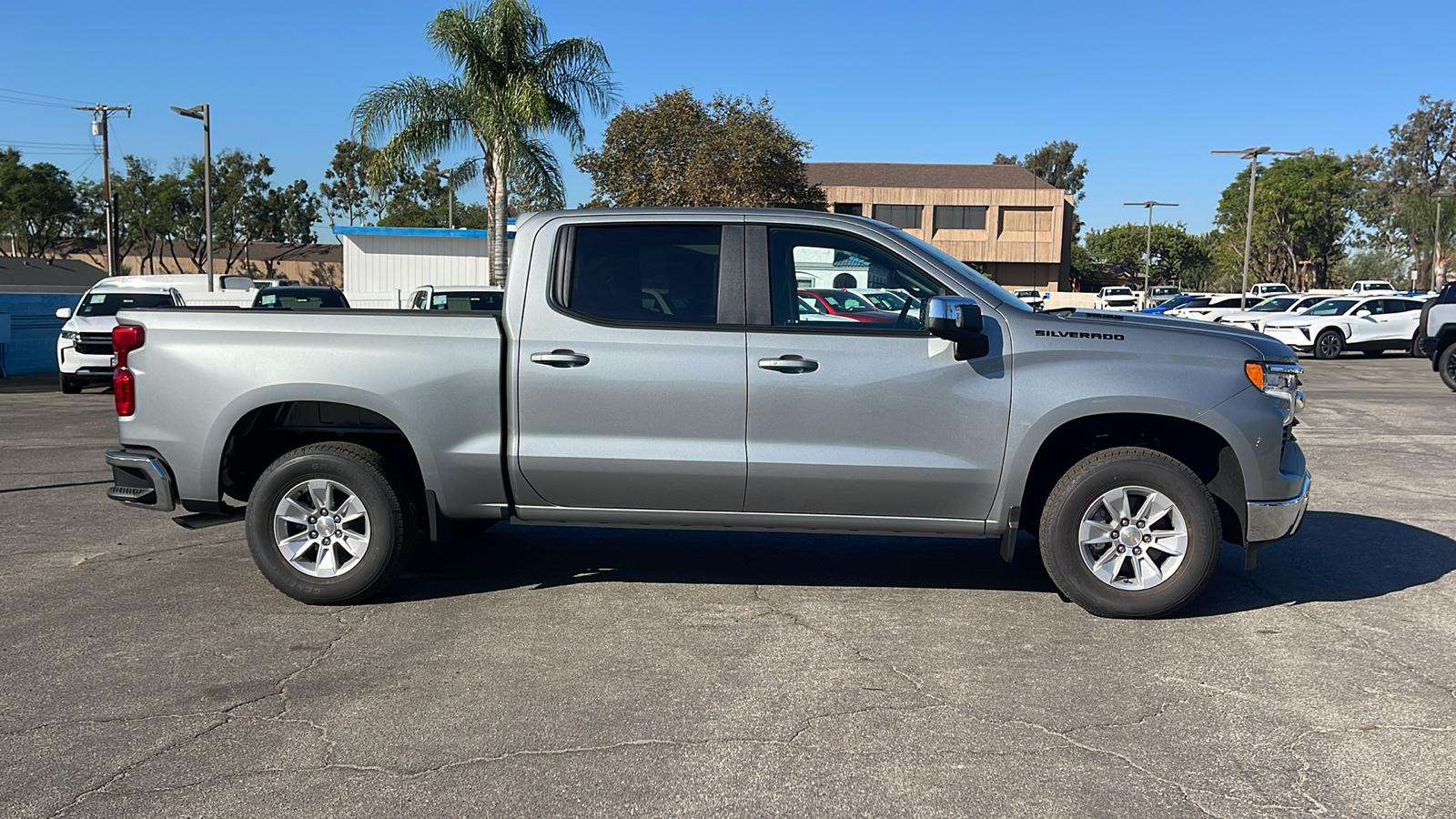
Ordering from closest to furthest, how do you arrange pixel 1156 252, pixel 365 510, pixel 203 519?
pixel 365 510 → pixel 203 519 → pixel 1156 252

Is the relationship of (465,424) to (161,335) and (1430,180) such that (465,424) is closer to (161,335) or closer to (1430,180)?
(161,335)

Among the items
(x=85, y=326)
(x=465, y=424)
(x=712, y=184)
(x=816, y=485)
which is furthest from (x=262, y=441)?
(x=712, y=184)

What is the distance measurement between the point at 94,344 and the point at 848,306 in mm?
15606

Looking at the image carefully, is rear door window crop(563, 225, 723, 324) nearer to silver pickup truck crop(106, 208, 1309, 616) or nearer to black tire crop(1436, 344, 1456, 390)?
silver pickup truck crop(106, 208, 1309, 616)

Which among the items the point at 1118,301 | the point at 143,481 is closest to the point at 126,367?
the point at 143,481

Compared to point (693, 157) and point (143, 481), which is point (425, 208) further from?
point (143, 481)

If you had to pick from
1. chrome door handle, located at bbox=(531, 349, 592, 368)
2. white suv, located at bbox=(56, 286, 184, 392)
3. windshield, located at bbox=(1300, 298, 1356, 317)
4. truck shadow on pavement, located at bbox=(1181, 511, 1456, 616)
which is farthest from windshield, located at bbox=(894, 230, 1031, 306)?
windshield, located at bbox=(1300, 298, 1356, 317)

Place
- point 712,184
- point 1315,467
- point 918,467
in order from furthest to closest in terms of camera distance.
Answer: point 712,184, point 1315,467, point 918,467

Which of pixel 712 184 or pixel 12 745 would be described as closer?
pixel 12 745

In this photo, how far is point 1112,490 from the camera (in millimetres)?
5523

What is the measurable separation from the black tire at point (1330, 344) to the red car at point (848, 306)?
25.7 meters

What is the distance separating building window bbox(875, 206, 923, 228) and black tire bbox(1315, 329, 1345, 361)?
4511 cm

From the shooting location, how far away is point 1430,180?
8562cm

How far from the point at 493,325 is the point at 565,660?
1.68 meters
